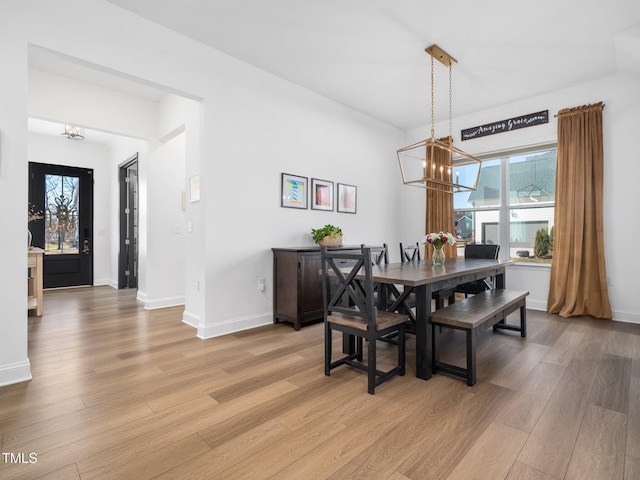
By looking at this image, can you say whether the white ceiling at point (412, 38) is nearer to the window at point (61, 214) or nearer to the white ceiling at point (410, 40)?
the white ceiling at point (410, 40)

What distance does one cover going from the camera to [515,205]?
4941 mm

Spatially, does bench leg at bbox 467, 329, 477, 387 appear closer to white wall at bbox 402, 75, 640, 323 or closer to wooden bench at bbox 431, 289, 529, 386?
wooden bench at bbox 431, 289, 529, 386

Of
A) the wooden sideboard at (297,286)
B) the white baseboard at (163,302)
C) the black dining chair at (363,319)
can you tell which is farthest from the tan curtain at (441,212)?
the white baseboard at (163,302)

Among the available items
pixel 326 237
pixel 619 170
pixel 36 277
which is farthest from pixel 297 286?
pixel 619 170

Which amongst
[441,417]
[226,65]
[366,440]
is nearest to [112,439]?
[366,440]

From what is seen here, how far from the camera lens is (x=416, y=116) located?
215 inches

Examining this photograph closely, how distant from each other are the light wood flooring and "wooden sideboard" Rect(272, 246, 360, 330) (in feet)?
1.94

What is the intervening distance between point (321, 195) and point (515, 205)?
2.93 metres

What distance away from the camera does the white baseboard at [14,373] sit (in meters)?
2.25

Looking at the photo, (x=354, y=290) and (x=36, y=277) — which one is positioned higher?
(x=354, y=290)

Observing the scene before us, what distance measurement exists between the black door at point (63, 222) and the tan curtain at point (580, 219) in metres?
8.33

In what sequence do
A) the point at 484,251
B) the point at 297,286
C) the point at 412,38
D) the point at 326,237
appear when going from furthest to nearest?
the point at 484,251 < the point at 326,237 < the point at 297,286 < the point at 412,38

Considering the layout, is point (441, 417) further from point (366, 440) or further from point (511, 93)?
point (511, 93)

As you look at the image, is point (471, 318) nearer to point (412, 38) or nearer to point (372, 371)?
point (372, 371)
